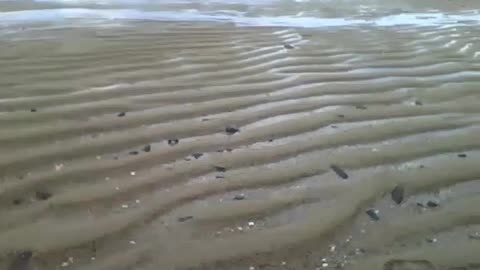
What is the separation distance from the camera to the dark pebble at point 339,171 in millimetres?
2393

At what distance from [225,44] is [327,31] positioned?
1455 mm

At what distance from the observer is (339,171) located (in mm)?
2439

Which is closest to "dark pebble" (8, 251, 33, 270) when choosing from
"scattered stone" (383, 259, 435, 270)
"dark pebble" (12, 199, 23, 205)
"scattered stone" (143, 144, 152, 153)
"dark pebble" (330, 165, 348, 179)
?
"dark pebble" (12, 199, 23, 205)

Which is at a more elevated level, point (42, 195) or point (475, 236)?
point (42, 195)

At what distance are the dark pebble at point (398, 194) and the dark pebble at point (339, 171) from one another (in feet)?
0.70

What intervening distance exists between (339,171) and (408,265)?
2.33 ft

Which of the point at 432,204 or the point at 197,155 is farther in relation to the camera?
the point at 197,155

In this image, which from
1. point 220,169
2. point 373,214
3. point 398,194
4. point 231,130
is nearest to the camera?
point 373,214

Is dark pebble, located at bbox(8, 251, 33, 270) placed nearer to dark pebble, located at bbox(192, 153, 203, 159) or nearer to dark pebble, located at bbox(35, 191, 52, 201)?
dark pebble, located at bbox(35, 191, 52, 201)

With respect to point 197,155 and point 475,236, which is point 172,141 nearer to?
point 197,155

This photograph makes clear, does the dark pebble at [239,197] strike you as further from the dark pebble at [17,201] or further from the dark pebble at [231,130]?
the dark pebble at [17,201]

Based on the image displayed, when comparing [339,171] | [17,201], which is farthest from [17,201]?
[339,171]

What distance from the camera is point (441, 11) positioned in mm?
7871

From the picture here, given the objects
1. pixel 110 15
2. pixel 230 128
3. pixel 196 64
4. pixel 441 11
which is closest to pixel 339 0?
pixel 441 11
